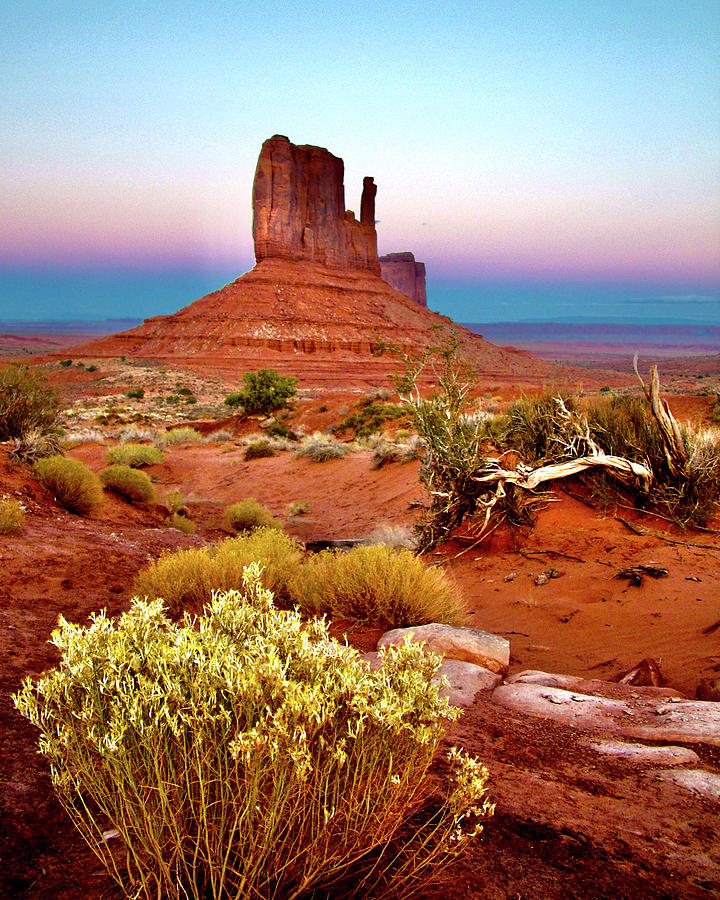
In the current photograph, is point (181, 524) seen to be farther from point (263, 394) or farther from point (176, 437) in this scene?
point (263, 394)

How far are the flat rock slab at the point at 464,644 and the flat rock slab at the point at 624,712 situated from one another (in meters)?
0.53

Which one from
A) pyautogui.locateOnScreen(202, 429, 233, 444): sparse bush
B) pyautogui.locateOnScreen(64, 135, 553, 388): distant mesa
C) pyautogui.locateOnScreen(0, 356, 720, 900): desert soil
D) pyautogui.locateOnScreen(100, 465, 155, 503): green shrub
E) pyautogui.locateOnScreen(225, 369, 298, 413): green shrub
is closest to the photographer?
pyautogui.locateOnScreen(0, 356, 720, 900): desert soil

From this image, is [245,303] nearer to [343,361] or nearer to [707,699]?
[343,361]

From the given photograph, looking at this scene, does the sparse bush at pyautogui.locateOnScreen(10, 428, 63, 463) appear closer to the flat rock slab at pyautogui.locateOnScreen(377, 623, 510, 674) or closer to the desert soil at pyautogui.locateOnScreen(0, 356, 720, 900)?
the desert soil at pyautogui.locateOnScreen(0, 356, 720, 900)

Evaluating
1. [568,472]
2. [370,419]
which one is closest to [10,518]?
[568,472]

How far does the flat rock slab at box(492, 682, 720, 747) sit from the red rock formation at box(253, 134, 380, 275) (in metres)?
85.1

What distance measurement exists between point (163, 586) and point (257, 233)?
84.6 meters

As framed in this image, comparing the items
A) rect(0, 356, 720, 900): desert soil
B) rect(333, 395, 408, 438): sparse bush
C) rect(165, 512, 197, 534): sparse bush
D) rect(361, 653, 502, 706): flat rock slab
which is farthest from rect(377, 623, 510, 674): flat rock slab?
rect(333, 395, 408, 438): sparse bush

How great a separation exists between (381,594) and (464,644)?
3.32 feet

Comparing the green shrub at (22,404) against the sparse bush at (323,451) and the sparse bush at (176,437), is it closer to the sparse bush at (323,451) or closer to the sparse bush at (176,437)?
the sparse bush at (323,451)

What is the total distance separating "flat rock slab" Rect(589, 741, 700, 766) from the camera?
3061mm

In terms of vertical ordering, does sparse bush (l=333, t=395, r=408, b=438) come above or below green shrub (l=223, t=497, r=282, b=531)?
above

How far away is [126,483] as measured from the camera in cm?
1188

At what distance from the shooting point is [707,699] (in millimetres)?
3982
